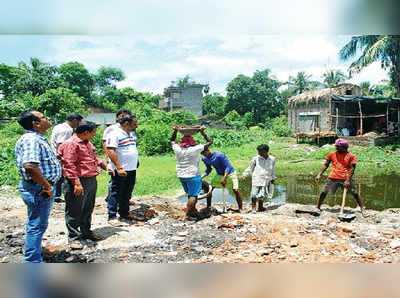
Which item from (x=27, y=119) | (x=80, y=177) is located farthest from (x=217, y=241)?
(x=27, y=119)

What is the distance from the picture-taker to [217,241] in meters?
3.59

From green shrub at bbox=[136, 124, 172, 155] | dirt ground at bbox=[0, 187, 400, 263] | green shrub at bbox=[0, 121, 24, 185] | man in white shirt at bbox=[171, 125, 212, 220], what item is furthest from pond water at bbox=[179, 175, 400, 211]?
green shrub at bbox=[136, 124, 172, 155]

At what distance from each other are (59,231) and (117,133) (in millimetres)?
1291

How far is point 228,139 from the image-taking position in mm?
16844

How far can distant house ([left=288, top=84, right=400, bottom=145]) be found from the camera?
1523 centimetres

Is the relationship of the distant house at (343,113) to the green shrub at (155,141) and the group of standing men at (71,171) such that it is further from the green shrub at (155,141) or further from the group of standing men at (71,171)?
the group of standing men at (71,171)

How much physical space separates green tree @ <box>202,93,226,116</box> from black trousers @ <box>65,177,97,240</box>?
88.8 feet

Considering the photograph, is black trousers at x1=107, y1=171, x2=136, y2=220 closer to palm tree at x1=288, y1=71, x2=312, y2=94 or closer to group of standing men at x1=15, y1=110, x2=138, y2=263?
group of standing men at x1=15, y1=110, x2=138, y2=263

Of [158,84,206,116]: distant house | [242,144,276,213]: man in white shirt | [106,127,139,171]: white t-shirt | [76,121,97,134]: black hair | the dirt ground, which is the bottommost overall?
the dirt ground

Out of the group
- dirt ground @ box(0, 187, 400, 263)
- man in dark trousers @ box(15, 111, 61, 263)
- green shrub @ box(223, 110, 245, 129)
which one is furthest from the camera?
green shrub @ box(223, 110, 245, 129)

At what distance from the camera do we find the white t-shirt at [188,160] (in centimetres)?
421

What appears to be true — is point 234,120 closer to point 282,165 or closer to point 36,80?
point 36,80

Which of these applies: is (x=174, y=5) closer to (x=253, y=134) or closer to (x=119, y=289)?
(x=119, y=289)

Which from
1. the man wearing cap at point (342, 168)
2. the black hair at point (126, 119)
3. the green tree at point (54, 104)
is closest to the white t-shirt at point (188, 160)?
the black hair at point (126, 119)
